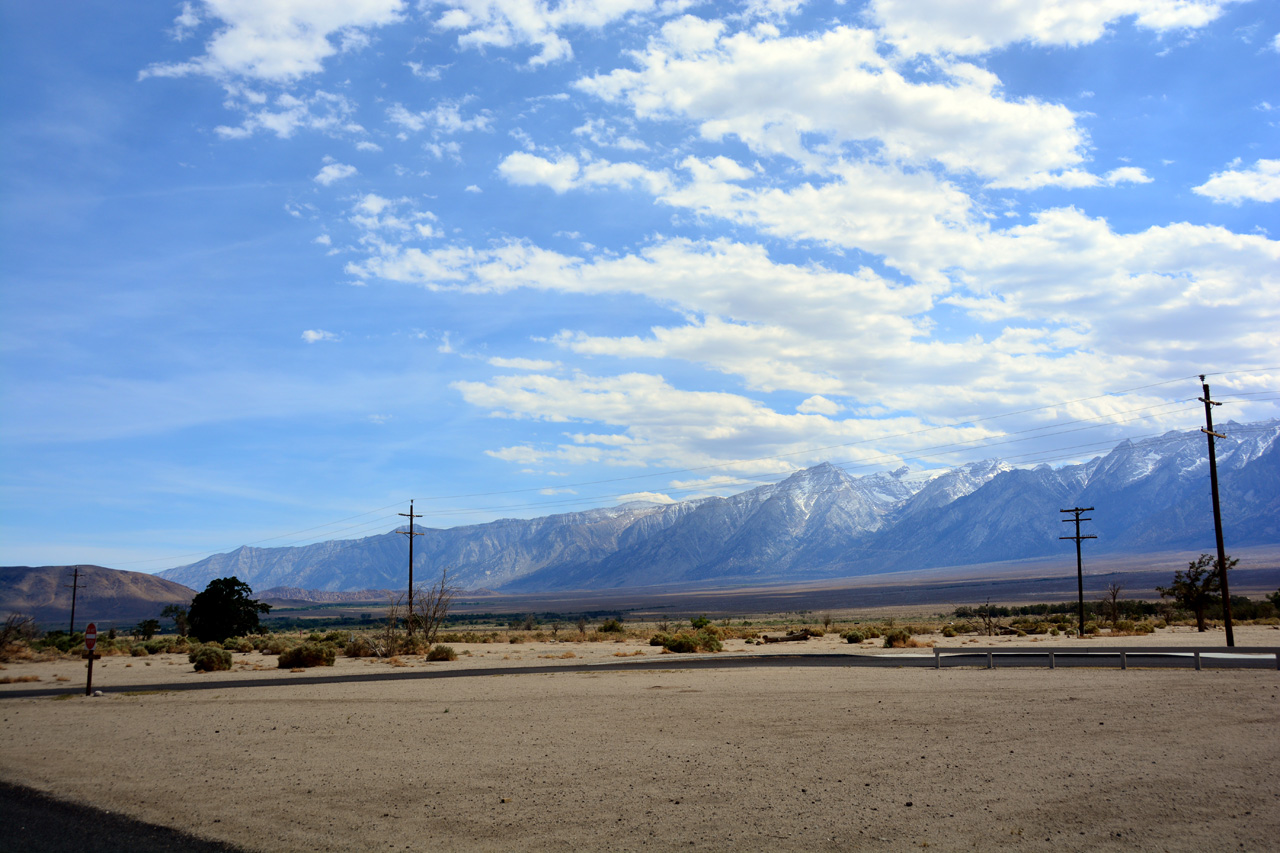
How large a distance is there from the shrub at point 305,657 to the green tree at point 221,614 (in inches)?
801

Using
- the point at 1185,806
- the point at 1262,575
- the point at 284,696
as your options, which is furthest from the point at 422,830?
the point at 1262,575

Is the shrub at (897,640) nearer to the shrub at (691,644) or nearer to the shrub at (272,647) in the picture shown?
the shrub at (691,644)

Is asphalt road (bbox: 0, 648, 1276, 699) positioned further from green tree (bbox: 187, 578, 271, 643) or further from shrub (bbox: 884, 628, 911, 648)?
green tree (bbox: 187, 578, 271, 643)

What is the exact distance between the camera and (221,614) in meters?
51.6

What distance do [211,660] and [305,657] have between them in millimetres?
3499

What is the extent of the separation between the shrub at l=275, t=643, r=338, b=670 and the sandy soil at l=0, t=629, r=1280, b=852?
12.8 meters

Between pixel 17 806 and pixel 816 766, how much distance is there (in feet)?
32.0

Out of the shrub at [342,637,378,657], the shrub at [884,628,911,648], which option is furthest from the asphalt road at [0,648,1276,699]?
the shrub at [342,637,378,657]

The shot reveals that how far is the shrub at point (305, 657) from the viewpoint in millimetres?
32537

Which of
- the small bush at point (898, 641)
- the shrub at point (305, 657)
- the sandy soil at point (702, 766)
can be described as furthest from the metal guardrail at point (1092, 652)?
the shrub at point (305, 657)

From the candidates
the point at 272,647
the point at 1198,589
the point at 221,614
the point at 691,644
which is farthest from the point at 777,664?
the point at 221,614

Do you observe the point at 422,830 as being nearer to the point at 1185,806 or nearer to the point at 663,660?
the point at 1185,806

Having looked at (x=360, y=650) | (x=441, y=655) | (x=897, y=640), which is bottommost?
(x=360, y=650)

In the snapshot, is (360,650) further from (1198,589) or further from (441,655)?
(1198,589)
